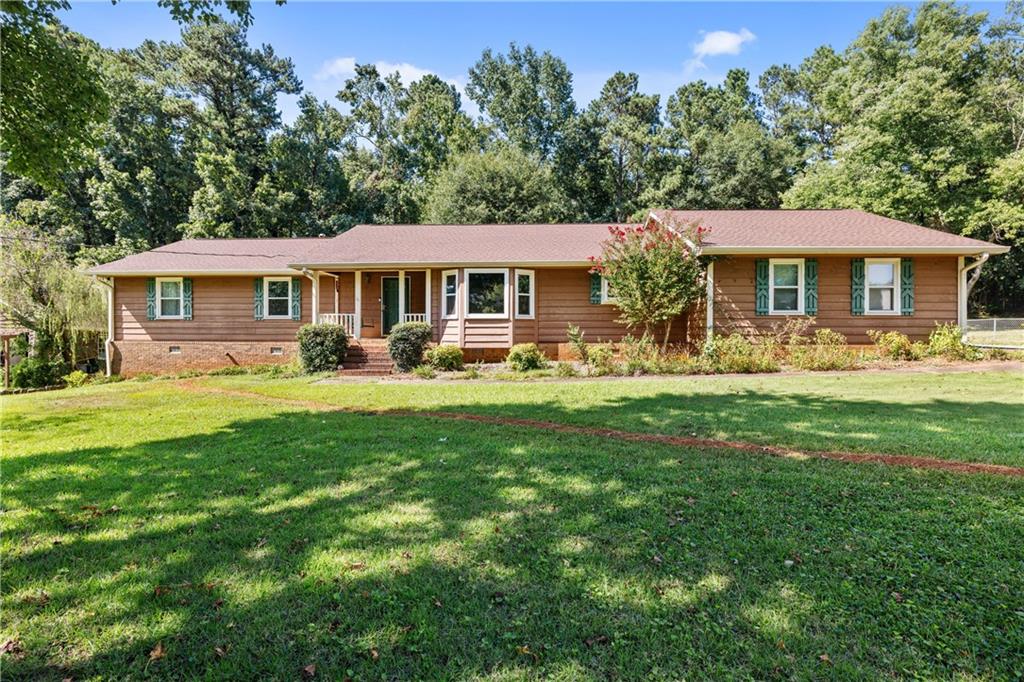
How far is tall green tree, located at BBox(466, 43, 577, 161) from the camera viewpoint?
3469 centimetres

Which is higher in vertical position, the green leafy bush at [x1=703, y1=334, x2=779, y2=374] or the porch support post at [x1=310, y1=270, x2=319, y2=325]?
the porch support post at [x1=310, y1=270, x2=319, y2=325]

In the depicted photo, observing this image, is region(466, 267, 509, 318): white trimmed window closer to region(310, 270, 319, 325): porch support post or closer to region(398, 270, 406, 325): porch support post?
region(398, 270, 406, 325): porch support post

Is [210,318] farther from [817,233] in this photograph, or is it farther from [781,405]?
[817,233]

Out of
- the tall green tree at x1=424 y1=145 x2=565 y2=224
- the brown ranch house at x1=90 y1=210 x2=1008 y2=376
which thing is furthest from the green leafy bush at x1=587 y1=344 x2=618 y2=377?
the tall green tree at x1=424 y1=145 x2=565 y2=224

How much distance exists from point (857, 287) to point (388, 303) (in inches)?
547

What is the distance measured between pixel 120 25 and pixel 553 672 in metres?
12.0

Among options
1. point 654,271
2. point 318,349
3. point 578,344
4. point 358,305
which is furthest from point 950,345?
point 318,349

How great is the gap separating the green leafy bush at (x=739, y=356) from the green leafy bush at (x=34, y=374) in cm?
1847

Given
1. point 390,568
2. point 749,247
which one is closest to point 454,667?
point 390,568

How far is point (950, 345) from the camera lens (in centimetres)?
1277

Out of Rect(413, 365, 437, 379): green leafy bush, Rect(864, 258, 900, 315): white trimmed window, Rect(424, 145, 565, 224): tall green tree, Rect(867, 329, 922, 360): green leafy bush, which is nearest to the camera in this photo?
Rect(413, 365, 437, 379): green leafy bush

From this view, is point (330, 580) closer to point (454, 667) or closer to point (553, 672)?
point (454, 667)

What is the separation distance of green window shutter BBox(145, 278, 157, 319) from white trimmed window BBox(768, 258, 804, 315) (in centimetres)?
1897

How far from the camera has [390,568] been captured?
9.76 ft
